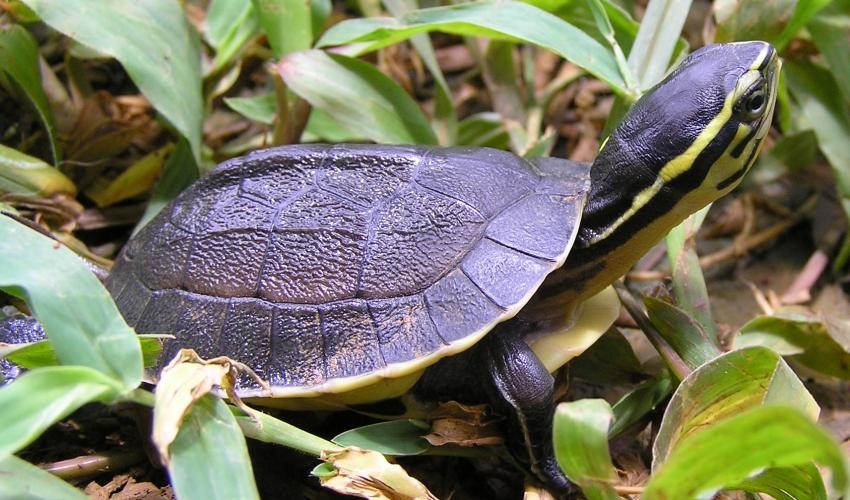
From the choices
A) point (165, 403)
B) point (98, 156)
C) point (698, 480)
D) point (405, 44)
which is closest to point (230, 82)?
point (98, 156)

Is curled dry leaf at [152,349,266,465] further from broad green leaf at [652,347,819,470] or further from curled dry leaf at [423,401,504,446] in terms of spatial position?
broad green leaf at [652,347,819,470]

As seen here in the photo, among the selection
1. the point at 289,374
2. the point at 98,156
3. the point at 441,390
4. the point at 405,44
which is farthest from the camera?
the point at 405,44

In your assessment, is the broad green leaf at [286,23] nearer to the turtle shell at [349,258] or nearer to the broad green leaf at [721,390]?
the turtle shell at [349,258]

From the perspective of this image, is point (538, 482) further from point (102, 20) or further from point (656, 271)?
point (102, 20)

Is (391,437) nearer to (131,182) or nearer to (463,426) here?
(463,426)

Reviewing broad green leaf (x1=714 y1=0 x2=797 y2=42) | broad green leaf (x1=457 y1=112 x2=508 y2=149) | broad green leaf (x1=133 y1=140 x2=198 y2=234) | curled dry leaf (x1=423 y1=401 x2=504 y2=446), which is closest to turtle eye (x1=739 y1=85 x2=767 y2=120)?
broad green leaf (x1=714 y1=0 x2=797 y2=42)

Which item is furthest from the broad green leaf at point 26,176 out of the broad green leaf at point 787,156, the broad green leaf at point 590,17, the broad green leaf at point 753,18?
the broad green leaf at point 787,156
